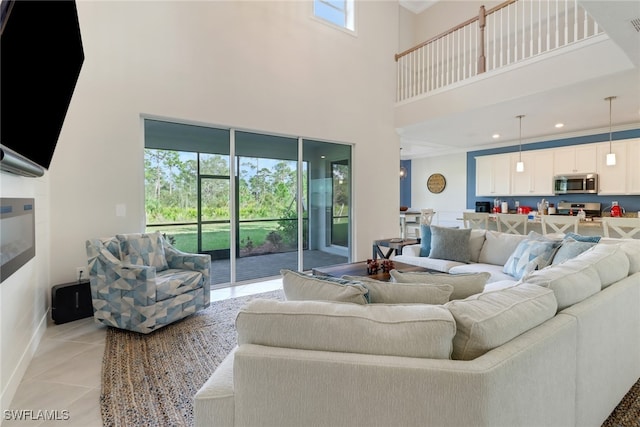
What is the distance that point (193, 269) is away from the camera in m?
3.36

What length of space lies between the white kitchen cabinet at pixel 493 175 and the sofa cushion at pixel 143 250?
24.2ft

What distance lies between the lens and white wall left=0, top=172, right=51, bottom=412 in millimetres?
1896

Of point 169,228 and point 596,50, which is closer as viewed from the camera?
point 596,50

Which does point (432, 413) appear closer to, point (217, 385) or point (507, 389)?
point (507, 389)

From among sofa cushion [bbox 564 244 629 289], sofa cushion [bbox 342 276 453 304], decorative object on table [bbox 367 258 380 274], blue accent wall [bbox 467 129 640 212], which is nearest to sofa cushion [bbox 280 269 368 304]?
sofa cushion [bbox 342 276 453 304]

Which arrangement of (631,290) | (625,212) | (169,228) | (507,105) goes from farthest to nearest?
(625,212) → (507,105) → (169,228) → (631,290)

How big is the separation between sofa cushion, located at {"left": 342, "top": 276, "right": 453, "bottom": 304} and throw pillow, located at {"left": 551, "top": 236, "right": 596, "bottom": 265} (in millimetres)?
1942

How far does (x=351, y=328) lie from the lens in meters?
1.09

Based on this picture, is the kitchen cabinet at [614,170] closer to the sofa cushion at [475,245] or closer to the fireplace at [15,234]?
the sofa cushion at [475,245]

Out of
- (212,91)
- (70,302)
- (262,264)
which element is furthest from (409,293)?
(212,91)

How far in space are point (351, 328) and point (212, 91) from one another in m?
3.98

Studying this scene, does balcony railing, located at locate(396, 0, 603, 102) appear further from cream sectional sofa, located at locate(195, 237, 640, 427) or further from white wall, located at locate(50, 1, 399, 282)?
cream sectional sofa, located at locate(195, 237, 640, 427)

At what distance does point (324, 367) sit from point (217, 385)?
0.43 m

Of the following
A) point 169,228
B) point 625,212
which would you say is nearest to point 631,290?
point 169,228
